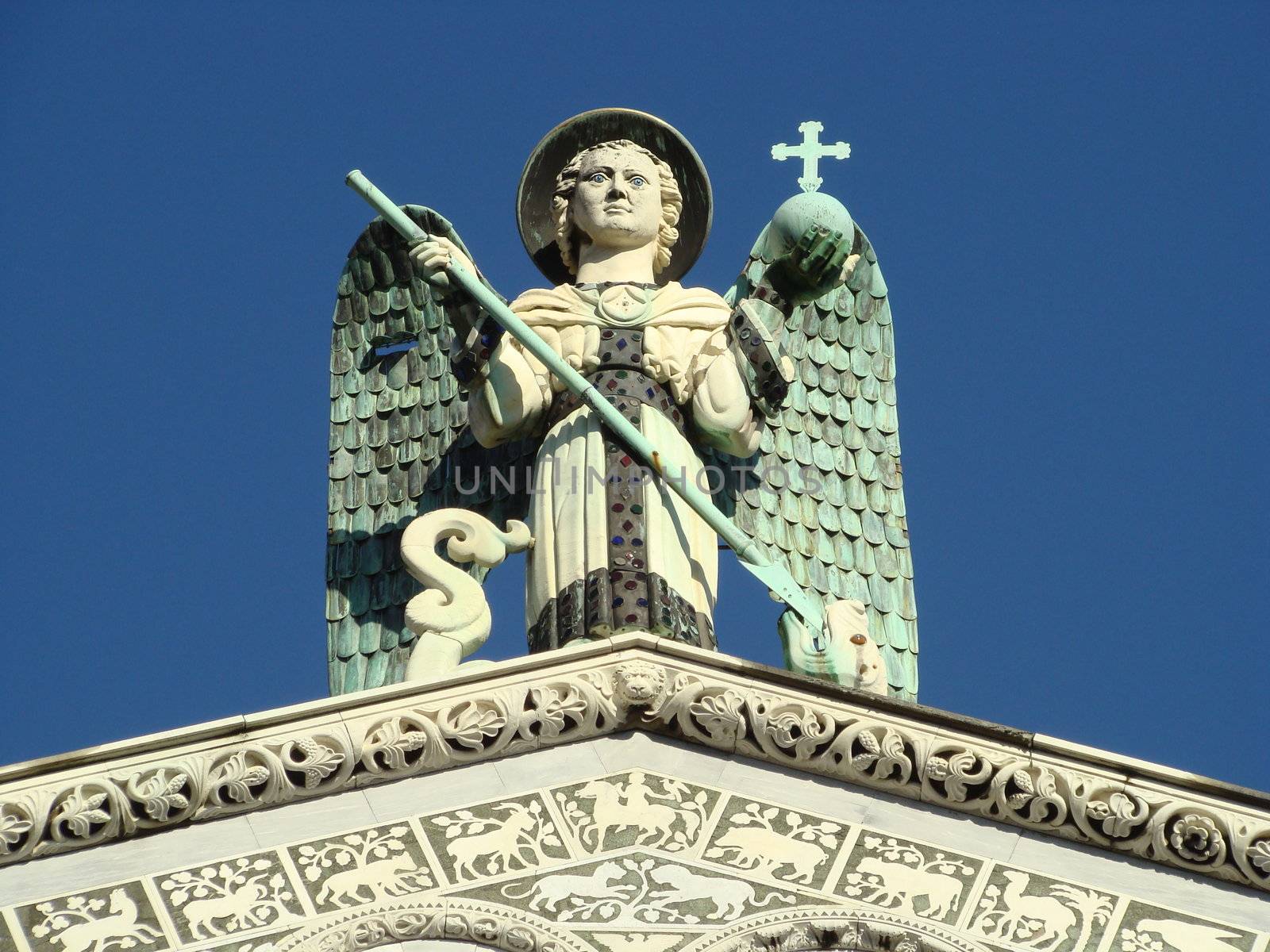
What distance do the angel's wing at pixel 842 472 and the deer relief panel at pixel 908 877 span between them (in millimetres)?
3003

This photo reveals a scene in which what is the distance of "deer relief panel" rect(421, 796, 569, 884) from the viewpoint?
15.0m

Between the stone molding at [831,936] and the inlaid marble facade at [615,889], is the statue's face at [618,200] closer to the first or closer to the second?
the inlaid marble facade at [615,889]

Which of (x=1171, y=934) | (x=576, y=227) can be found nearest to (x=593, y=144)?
(x=576, y=227)

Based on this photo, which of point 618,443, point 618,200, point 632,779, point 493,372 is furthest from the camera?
point 618,200

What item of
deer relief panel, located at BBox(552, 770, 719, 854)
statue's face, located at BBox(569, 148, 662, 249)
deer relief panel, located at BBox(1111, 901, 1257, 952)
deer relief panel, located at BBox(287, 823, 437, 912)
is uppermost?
statue's face, located at BBox(569, 148, 662, 249)

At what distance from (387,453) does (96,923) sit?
4.75 m

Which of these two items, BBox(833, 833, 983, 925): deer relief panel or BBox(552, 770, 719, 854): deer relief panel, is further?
BBox(552, 770, 719, 854): deer relief panel

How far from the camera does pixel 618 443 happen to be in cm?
1759

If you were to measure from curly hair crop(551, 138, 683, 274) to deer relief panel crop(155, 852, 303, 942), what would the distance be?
4.82 m

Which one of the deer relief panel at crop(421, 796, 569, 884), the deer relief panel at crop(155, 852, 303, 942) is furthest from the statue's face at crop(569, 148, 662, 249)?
the deer relief panel at crop(155, 852, 303, 942)

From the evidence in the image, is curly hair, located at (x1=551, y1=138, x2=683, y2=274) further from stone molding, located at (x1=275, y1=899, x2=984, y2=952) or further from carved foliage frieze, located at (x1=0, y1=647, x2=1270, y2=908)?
stone molding, located at (x1=275, y1=899, x2=984, y2=952)

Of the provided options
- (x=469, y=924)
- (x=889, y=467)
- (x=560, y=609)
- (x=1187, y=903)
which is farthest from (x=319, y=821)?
(x=889, y=467)

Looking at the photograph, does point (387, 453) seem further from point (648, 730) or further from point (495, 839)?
point (495, 839)

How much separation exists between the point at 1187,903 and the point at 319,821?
3.36 meters
